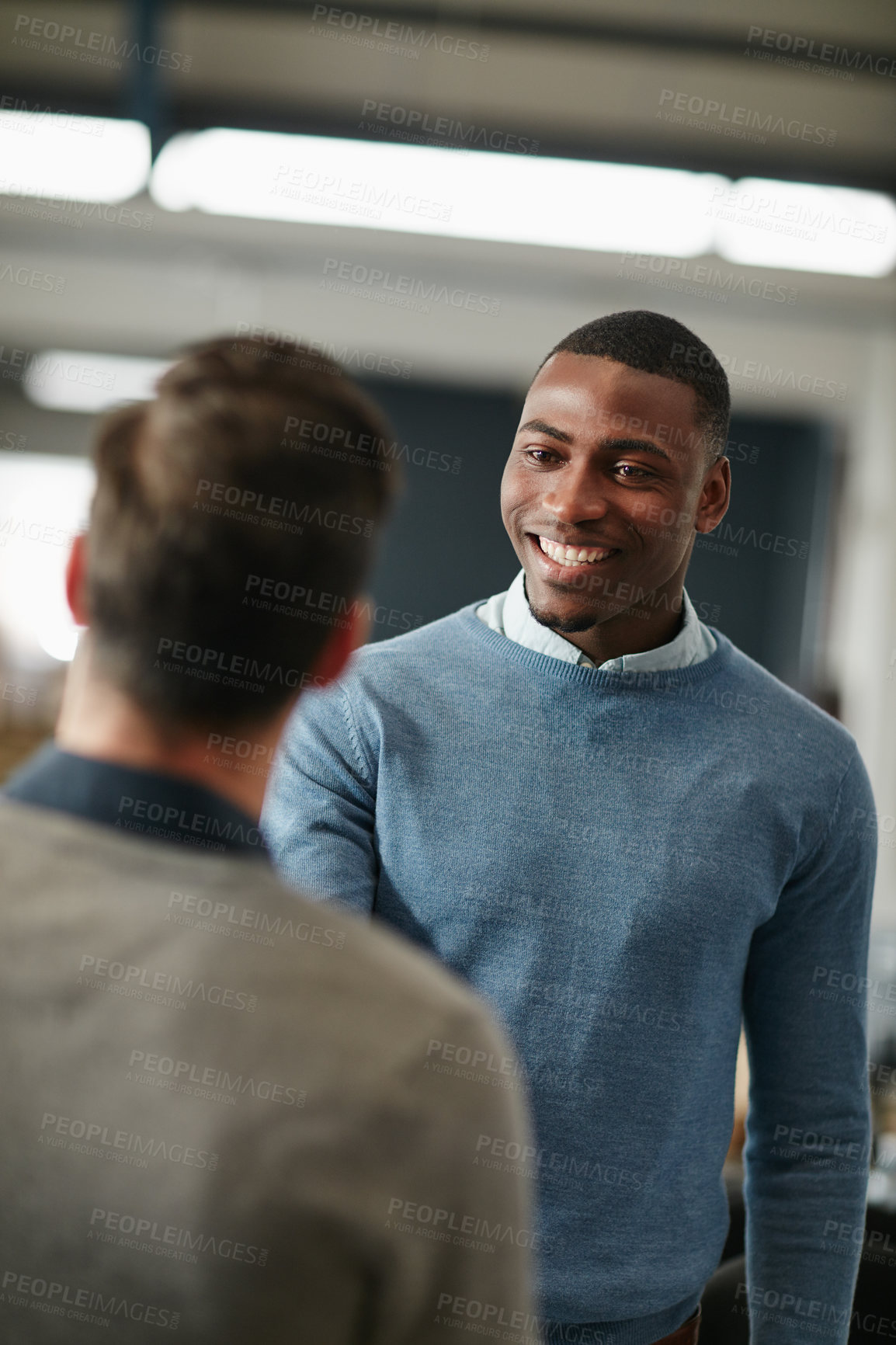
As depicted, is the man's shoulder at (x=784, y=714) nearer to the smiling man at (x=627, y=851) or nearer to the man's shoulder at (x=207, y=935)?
the smiling man at (x=627, y=851)

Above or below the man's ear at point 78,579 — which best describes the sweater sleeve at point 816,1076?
below

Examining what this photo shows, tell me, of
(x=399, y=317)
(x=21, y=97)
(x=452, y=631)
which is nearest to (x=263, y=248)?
(x=399, y=317)

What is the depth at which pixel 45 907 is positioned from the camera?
2.06 ft

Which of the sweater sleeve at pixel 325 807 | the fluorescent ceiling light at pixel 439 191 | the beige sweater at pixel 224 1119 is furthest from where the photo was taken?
the fluorescent ceiling light at pixel 439 191

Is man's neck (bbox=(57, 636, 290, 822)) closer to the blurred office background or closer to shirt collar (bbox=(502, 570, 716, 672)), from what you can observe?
shirt collar (bbox=(502, 570, 716, 672))

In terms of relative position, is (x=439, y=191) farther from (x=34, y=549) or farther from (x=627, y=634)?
(x=627, y=634)

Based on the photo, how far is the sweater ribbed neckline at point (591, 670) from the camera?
4.13 feet

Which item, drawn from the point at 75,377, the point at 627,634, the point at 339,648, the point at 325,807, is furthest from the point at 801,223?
the point at 339,648

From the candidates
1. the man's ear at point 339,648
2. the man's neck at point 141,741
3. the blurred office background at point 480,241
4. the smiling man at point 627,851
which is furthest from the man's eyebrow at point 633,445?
the blurred office background at point 480,241

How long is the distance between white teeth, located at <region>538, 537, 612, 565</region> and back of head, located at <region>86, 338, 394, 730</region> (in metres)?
0.56

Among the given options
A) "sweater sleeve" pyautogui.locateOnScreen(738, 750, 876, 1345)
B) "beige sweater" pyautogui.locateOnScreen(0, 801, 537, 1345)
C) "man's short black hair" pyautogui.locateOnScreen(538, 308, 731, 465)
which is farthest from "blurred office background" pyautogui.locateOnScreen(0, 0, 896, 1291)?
"beige sweater" pyautogui.locateOnScreen(0, 801, 537, 1345)

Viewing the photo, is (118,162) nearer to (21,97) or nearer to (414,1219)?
(21,97)

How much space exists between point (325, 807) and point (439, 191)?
11.3 feet

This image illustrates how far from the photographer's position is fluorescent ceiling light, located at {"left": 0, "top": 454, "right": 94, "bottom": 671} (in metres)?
4.87
